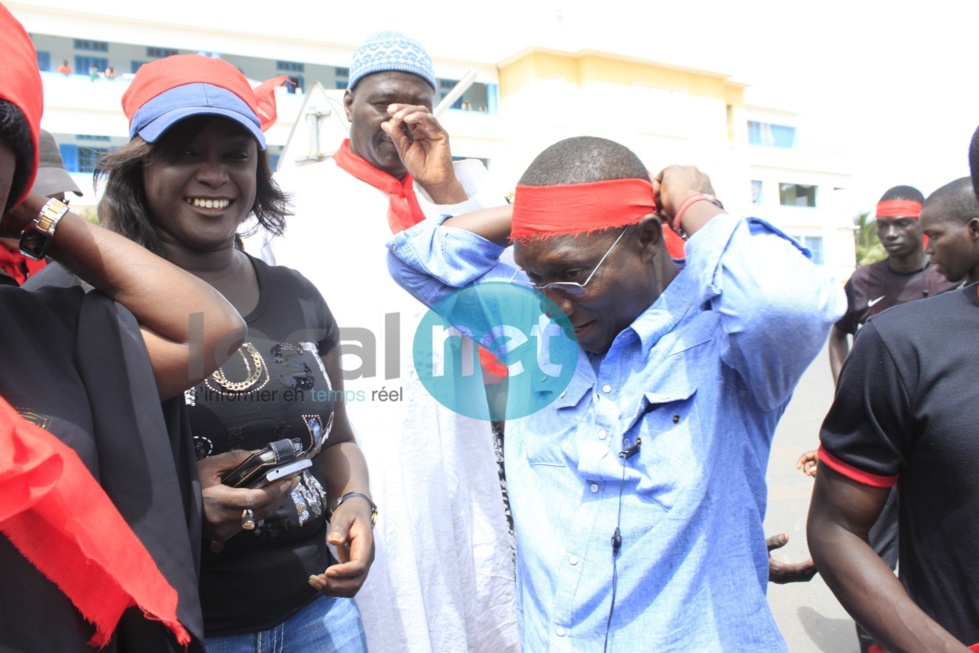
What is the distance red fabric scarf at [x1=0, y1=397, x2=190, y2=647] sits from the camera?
106 centimetres

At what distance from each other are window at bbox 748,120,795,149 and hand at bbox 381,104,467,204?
36.9 m

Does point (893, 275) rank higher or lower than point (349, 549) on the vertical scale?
higher

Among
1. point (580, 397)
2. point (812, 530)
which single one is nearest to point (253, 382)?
point (580, 397)

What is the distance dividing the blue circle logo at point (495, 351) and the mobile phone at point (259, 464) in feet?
1.83

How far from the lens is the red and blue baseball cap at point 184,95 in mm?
1897

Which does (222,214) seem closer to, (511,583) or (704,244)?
(704,244)

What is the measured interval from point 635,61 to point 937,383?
31.1m

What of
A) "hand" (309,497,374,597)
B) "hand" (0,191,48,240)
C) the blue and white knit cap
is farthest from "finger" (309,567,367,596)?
the blue and white knit cap

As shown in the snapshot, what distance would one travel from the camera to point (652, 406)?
5.41 feet

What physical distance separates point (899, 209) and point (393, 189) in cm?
434

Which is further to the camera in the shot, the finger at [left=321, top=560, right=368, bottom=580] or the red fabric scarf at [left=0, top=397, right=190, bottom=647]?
the finger at [left=321, top=560, right=368, bottom=580]

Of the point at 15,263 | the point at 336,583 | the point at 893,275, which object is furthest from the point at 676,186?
the point at 893,275

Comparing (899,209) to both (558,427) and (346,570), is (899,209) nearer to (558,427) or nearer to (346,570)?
(558,427)

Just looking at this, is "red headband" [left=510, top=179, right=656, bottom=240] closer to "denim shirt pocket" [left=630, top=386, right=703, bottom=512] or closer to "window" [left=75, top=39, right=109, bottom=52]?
"denim shirt pocket" [left=630, top=386, right=703, bottom=512]
